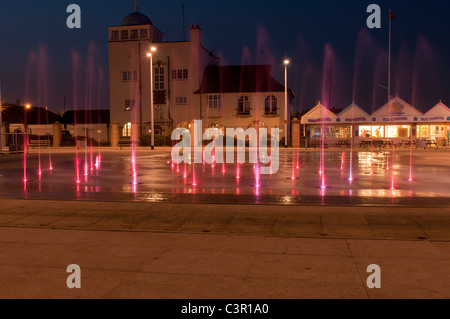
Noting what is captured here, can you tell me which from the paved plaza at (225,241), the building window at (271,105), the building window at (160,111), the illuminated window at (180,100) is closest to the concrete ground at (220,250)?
the paved plaza at (225,241)

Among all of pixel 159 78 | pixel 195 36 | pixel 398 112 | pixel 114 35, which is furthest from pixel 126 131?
pixel 398 112

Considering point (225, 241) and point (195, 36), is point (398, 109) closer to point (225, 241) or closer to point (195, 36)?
point (195, 36)

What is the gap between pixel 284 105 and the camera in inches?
2125

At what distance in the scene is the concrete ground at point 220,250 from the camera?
5225 mm

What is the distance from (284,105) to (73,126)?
32.2m

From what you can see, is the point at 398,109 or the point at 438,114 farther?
the point at 398,109

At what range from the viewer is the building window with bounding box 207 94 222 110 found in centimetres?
5538

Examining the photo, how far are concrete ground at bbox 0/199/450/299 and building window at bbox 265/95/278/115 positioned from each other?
44499mm

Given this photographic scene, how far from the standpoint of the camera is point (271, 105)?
54.4 m

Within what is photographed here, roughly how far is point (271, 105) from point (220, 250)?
48.4 metres

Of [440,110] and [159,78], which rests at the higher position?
[159,78]

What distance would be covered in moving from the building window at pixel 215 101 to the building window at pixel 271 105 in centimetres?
571

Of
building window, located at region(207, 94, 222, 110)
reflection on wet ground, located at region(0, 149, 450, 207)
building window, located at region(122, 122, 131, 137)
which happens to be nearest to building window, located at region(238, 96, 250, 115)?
building window, located at region(207, 94, 222, 110)

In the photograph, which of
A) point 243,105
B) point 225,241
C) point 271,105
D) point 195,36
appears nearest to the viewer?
point 225,241
